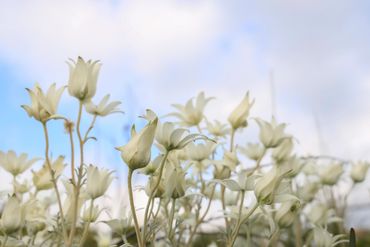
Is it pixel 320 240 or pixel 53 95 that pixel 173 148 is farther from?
pixel 320 240

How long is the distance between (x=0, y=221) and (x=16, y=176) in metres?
0.42

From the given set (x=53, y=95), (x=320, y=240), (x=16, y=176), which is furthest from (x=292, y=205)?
(x=16, y=176)

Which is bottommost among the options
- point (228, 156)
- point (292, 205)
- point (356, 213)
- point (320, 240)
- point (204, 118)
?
point (356, 213)

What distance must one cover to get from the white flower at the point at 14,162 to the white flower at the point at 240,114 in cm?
64

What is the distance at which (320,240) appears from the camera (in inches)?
50.9

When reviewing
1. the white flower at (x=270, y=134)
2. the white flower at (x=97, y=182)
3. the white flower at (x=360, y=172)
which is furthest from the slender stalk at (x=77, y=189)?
the white flower at (x=360, y=172)

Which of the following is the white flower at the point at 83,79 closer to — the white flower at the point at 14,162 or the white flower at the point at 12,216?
the white flower at the point at 12,216

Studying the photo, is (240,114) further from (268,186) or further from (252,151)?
(268,186)

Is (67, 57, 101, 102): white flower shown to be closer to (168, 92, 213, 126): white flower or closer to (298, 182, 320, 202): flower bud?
(168, 92, 213, 126): white flower

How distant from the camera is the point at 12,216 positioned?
45.5 inches

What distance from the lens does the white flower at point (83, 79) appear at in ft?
3.93

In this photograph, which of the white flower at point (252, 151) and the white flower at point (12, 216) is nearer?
the white flower at point (12, 216)

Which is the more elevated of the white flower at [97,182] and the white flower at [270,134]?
the white flower at [270,134]

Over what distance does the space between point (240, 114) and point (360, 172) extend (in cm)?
98
